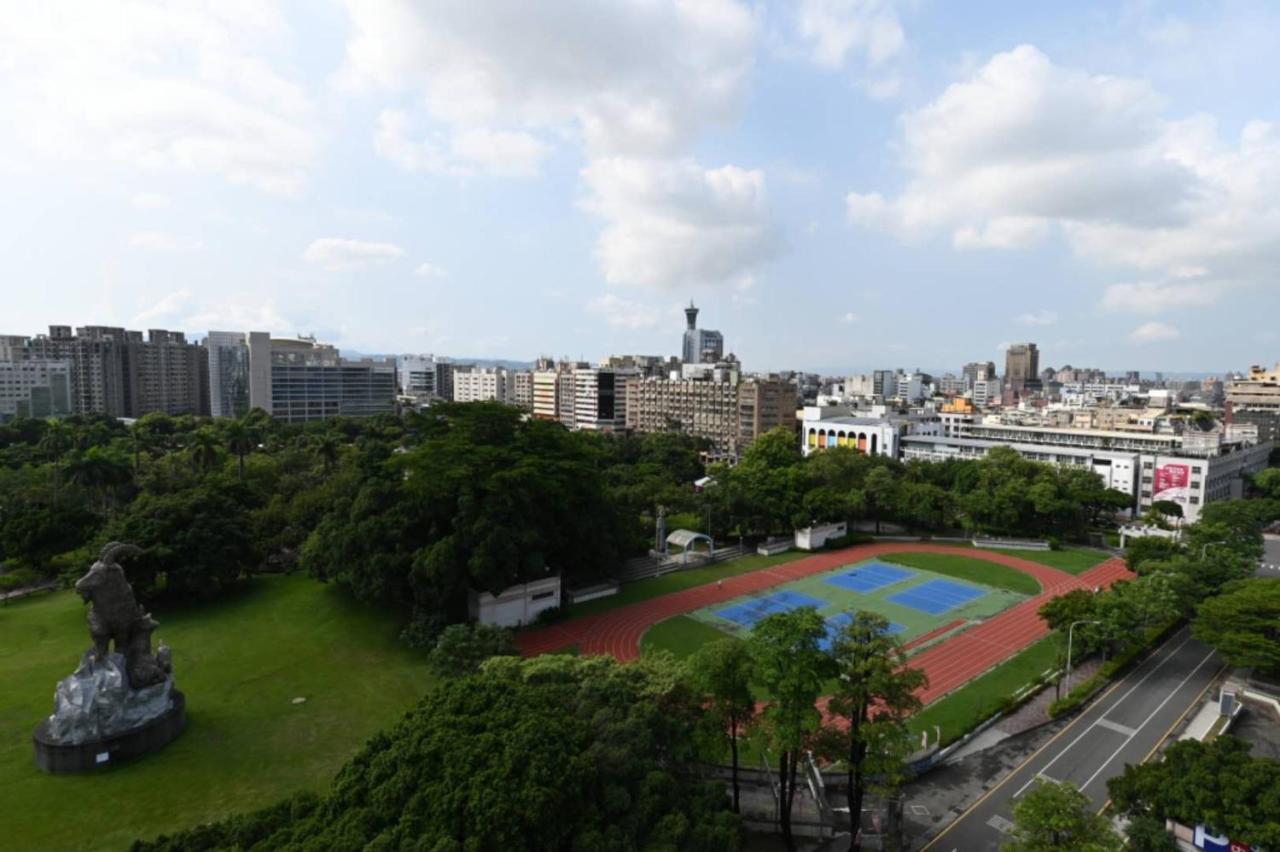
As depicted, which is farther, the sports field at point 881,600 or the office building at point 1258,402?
the office building at point 1258,402

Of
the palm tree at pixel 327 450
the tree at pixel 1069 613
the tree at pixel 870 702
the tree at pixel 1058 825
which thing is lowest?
the tree at pixel 1069 613

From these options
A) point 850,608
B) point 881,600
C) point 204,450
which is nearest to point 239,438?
point 204,450

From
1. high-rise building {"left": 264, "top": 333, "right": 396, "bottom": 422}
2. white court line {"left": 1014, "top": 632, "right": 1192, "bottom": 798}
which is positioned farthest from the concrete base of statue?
high-rise building {"left": 264, "top": 333, "right": 396, "bottom": 422}

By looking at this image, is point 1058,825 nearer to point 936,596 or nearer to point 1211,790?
point 1211,790

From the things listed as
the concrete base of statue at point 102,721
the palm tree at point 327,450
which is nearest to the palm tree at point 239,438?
the palm tree at point 327,450

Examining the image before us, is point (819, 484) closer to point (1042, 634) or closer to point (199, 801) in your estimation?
point (1042, 634)

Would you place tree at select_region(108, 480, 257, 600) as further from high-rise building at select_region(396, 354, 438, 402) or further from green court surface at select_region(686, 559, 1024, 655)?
high-rise building at select_region(396, 354, 438, 402)

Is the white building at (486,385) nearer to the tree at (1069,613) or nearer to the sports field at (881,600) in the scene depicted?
the sports field at (881,600)
